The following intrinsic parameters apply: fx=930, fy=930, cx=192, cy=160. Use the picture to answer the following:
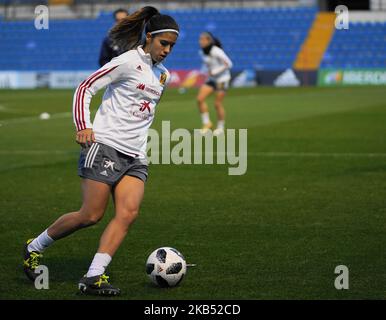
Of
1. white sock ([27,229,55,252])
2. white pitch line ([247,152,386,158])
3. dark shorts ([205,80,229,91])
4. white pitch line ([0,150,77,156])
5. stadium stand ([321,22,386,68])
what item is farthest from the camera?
stadium stand ([321,22,386,68])

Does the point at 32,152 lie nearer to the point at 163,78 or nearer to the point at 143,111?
the point at 163,78

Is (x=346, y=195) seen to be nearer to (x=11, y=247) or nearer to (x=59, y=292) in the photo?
(x=11, y=247)

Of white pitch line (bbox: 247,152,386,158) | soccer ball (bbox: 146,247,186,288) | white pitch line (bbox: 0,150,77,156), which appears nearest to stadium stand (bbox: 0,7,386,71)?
white pitch line (bbox: 247,152,386,158)

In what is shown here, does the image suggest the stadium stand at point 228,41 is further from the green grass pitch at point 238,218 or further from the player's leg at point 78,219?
the player's leg at point 78,219

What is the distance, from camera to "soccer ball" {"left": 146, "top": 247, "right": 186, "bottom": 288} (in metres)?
7.46

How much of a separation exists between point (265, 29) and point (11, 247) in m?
49.5

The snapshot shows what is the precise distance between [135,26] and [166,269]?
77.5 inches

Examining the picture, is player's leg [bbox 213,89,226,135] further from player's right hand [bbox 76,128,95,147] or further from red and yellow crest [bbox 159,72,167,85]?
player's right hand [bbox 76,128,95,147]

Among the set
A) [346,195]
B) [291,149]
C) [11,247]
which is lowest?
[11,247]

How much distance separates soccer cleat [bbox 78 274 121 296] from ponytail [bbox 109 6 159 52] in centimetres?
186

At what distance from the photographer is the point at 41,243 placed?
7762 millimetres

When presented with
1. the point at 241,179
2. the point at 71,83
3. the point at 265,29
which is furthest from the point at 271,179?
the point at 265,29
